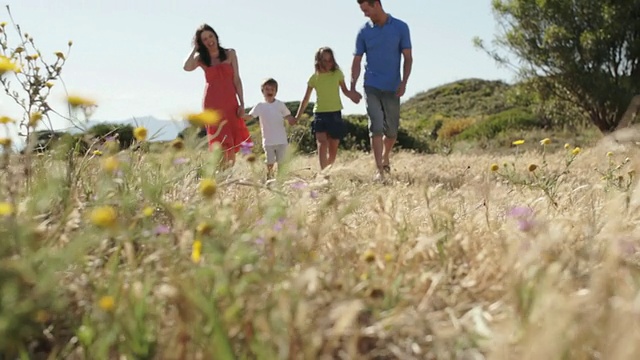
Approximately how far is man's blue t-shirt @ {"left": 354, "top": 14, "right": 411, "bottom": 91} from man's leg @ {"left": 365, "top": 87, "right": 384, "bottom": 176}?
11 centimetres

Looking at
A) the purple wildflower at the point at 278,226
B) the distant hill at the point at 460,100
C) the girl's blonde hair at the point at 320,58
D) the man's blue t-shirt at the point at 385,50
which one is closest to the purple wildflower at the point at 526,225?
the purple wildflower at the point at 278,226

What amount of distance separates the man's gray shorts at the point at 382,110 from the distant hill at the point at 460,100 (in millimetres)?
27510

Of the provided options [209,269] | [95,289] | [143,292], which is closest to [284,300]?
[209,269]

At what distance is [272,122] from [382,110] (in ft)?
4.36

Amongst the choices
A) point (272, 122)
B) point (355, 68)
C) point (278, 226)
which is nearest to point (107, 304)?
point (278, 226)

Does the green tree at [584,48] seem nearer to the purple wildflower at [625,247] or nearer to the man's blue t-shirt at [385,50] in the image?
the man's blue t-shirt at [385,50]

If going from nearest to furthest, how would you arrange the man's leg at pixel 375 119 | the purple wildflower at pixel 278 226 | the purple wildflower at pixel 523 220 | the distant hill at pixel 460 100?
the purple wildflower at pixel 278 226, the purple wildflower at pixel 523 220, the man's leg at pixel 375 119, the distant hill at pixel 460 100

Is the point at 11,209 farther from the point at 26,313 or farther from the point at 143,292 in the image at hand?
the point at 143,292

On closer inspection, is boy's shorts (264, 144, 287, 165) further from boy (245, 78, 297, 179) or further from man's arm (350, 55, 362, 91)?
man's arm (350, 55, 362, 91)

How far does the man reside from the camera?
7.09 meters

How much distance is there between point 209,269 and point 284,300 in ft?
0.69

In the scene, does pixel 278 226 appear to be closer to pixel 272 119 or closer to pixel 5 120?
pixel 5 120

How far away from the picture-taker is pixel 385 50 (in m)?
7.10

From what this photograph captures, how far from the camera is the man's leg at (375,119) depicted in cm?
705
